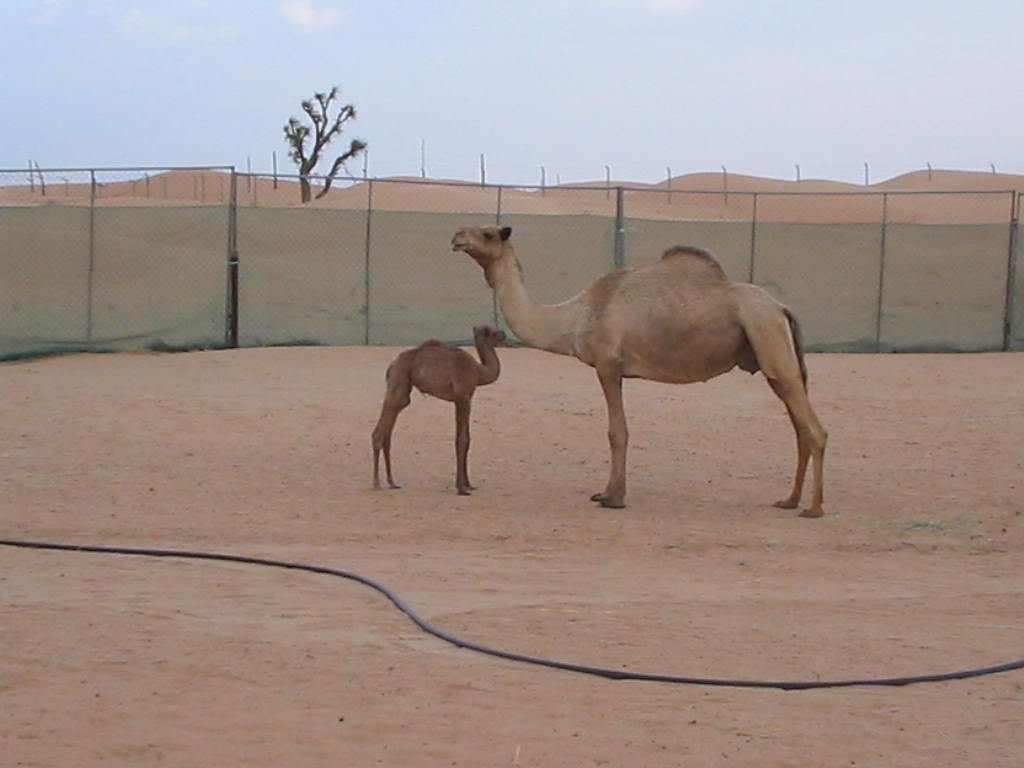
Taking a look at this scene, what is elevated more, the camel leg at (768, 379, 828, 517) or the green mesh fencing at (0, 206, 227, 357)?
the green mesh fencing at (0, 206, 227, 357)

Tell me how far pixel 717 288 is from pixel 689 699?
5883 mm

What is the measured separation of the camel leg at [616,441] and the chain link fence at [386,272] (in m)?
9.18

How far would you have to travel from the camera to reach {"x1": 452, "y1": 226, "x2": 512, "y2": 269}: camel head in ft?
38.3

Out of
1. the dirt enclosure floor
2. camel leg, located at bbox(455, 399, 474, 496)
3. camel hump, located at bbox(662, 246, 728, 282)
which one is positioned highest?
camel hump, located at bbox(662, 246, 728, 282)

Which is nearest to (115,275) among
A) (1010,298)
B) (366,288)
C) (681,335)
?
(366,288)

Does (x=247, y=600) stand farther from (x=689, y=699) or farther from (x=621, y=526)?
(x=621, y=526)

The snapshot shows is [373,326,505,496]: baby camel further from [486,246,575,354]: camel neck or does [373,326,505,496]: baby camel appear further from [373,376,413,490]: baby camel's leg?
[486,246,575,354]: camel neck

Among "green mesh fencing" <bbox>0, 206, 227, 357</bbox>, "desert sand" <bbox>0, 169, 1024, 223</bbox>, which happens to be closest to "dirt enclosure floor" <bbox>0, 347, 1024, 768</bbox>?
"green mesh fencing" <bbox>0, 206, 227, 357</bbox>

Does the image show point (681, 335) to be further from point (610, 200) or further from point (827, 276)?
point (610, 200)

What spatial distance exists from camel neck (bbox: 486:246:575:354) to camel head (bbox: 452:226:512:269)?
0.06 meters

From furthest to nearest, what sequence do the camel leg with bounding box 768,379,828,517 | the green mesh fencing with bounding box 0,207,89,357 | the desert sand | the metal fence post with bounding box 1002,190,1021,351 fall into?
1. the desert sand
2. the metal fence post with bounding box 1002,190,1021,351
3. the green mesh fencing with bounding box 0,207,89,357
4. the camel leg with bounding box 768,379,828,517

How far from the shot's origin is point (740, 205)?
6038cm

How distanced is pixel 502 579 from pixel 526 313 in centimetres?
374

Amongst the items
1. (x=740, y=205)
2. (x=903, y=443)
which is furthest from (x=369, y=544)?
(x=740, y=205)
